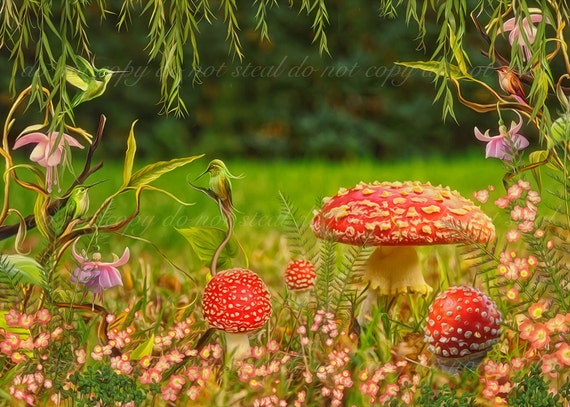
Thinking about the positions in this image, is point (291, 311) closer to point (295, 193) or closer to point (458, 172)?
point (295, 193)

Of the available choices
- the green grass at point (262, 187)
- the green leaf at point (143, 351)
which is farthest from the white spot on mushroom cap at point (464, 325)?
the green grass at point (262, 187)

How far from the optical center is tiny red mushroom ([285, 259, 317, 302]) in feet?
7.16

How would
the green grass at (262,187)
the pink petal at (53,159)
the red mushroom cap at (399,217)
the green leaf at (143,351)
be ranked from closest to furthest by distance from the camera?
the pink petal at (53,159) → the green leaf at (143,351) → the red mushroom cap at (399,217) → the green grass at (262,187)

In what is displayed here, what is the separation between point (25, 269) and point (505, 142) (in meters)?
1.11

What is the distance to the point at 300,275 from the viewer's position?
218 centimetres

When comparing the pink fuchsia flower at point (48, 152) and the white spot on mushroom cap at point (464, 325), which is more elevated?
the pink fuchsia flower at point (48, 152)

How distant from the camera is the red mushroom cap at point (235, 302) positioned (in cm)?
186

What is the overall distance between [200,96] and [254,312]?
494cm

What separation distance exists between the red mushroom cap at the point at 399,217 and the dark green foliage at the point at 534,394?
374 millimetres

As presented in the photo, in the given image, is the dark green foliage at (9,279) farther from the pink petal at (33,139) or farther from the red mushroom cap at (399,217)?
the red mushroom cap at (399,217)

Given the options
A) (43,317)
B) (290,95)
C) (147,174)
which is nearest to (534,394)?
(147,174)

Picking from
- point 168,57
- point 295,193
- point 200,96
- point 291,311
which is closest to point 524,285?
point 291,311

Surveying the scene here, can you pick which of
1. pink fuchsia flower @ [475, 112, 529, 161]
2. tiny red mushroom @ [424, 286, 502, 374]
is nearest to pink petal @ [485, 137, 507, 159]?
pink fuchsia flower @ [475, 112, 529, 161]

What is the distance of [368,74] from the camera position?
6.31 meters
